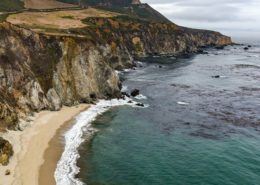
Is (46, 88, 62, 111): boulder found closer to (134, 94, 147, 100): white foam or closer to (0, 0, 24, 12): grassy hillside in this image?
(134, 94, 147, 100): white foam

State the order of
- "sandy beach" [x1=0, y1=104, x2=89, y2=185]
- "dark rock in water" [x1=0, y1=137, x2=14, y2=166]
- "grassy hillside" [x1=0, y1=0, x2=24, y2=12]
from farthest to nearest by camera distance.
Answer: "grassy hillside" [x1=0, y1=0, x2=24, y2=12] → "dark rock in water" [x1=0, y1=137, x2=14, y2=166] → "sandy beach" [x1=0, y1=104, x2=89, y2=185]

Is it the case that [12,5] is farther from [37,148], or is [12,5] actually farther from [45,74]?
[37,148]

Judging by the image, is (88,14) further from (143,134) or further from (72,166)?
(72,166)

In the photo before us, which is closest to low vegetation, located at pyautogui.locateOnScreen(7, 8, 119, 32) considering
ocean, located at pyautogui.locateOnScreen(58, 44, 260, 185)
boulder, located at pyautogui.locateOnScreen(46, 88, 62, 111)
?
boulder, located at pyautogui.locateOnScreen(46, 88, 62, 111)

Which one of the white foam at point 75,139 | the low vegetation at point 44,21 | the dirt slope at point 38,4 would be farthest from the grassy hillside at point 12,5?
the white foam at point 75,139

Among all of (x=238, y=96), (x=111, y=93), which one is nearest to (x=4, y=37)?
(x=111, y=93)

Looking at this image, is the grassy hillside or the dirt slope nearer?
the grassy hillside

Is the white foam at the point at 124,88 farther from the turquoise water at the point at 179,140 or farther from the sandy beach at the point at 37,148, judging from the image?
the sandy beach at the point at 37,148
